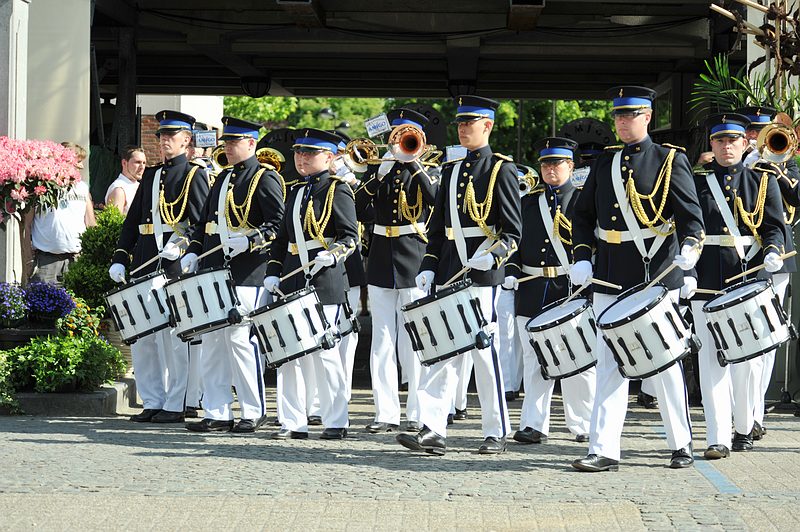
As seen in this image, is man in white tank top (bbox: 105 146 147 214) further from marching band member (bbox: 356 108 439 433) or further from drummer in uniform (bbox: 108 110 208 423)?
marching band member (bbox: 356 108 439 433)

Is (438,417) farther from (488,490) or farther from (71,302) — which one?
(71,302)

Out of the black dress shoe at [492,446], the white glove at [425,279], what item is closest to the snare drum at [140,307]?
the white glove at [425,279]

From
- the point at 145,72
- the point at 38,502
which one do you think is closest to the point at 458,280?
the point at 38,502

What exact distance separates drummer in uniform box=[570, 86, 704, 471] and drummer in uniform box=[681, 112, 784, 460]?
3.64 ft

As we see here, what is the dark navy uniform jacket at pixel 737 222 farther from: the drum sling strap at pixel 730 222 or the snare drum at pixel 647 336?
the snare drum at pixel 647 336

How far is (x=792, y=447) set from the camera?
9.53m

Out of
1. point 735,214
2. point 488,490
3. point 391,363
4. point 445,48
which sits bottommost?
point 488,490

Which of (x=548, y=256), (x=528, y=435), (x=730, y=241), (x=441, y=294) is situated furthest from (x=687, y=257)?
(x=548, y=256)

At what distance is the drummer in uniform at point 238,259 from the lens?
1003cm

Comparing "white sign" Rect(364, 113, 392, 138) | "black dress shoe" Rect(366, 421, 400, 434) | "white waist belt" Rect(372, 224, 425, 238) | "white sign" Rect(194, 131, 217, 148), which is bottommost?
"black dress shoe" Rect(366, 421, 400, 434)

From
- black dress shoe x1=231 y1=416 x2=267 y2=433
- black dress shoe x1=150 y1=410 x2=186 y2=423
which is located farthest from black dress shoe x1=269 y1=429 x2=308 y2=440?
black dress shoe x1=150 y1=410 x2=186 y2=423

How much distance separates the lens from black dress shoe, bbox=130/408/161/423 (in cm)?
1068

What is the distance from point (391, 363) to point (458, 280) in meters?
1.37

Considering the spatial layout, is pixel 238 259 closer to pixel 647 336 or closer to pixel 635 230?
pixel 635 230
